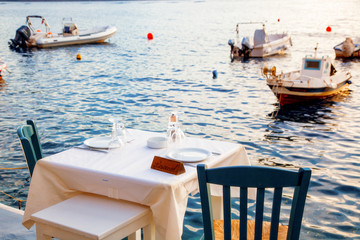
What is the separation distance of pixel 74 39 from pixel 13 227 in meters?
24.9

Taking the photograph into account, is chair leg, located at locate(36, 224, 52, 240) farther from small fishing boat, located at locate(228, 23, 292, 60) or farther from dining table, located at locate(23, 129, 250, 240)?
small fishing boat, located at locate(228, 23, 292, 60)

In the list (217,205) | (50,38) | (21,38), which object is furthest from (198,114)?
(21,38)

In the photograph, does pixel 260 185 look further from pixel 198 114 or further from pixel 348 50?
pixel 348 50

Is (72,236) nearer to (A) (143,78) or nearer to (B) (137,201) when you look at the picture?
(B) (137,201)

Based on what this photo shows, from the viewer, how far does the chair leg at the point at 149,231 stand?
2.81 meters

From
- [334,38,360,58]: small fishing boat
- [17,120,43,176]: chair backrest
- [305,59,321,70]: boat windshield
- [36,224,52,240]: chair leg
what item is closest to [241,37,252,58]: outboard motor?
[334,38,360,58]: small fishing boat

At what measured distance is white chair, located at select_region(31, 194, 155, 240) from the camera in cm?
248

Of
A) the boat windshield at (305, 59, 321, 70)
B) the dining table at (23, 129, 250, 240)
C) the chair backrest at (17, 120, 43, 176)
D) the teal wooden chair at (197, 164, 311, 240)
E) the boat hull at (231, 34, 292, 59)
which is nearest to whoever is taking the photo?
the teal wooden chair at (197, 164, 311, 240)

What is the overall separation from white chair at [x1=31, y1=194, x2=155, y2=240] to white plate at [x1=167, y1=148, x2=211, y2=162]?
0.45m

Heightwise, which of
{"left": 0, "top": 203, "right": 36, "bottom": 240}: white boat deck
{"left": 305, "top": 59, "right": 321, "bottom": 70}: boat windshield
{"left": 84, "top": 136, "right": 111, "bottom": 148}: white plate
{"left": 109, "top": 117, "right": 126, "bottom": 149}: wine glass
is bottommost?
{"left": 0, "top": 203, "right": 36, "bottom": 240}: white boat deck

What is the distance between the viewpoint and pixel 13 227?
12.2ft

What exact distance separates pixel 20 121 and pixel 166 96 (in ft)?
14.8

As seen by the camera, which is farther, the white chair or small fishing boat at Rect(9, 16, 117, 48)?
small fishing boat at Rect(9, 16, 117, 48)

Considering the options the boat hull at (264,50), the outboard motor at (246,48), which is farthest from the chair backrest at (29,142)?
the outboard motor at (246,48)
